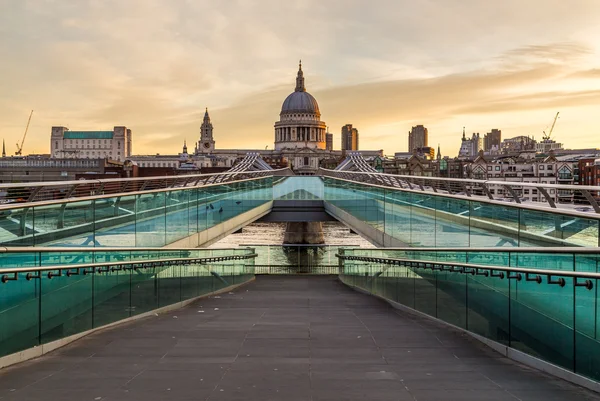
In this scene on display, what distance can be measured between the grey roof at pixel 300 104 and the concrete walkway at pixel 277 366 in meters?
171

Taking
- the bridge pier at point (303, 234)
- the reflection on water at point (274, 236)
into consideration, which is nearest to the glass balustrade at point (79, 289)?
the reflection on water at point (274, 236)

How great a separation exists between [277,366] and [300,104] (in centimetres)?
17589

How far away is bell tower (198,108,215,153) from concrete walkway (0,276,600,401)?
7296 inches

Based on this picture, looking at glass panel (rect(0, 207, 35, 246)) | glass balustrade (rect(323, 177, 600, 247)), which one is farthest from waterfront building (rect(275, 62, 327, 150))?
glass panel (rect(0, 207, 35, 246))

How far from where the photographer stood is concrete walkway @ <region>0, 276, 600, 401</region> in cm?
515

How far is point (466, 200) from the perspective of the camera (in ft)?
34.2

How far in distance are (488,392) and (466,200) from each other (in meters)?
5.52

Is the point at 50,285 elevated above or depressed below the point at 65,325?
above

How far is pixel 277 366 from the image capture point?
236 inches

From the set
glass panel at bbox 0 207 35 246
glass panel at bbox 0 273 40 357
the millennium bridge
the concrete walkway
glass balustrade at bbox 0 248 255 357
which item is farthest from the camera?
glass panel at bbox 0 207 35 246

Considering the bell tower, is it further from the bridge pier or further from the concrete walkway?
the concrete walkway

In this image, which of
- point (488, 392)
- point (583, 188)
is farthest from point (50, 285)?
point (583, 188)

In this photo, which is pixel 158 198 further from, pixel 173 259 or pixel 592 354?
pixel 592 354

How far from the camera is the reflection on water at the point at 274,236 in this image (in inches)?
2140
